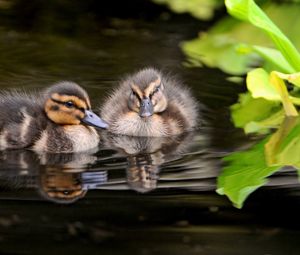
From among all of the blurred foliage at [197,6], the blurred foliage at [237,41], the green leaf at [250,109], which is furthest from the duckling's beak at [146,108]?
the blurred foliage at [197,6]

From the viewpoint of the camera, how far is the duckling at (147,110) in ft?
17.3

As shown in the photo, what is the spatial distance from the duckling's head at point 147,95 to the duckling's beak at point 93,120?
0.85ft

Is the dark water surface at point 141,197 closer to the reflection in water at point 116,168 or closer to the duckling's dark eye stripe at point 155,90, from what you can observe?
the reflection in water at point 116,168

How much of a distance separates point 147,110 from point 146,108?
0.4 inches

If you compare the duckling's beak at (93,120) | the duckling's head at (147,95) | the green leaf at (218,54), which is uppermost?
the green leaf at (218,54)

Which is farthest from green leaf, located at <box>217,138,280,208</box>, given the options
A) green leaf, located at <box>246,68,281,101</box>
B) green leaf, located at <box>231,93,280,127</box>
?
green leaf, located at <box>231,93,280,127</box>

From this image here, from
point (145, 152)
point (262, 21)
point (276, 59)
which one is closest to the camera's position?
point (145, 152)

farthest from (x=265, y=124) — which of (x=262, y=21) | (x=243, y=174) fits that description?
(x=243, y=174)

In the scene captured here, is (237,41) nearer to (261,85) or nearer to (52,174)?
(261,85)

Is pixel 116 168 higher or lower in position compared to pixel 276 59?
lower

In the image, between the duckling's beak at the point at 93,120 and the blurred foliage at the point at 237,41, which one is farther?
the blurred foliage at the point at 237,41

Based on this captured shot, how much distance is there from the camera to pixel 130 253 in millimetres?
3666

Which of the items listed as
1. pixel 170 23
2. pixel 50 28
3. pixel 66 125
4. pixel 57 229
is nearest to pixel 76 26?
pixel 50 28

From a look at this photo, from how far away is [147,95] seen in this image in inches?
Answer: 206
